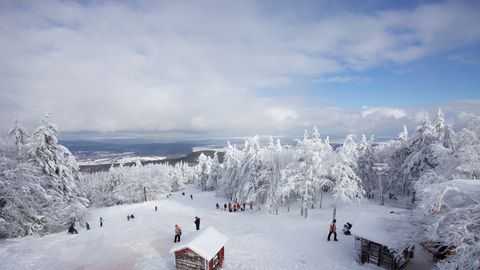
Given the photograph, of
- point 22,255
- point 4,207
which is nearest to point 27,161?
point 4,207

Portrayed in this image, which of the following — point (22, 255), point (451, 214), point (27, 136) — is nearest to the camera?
point (451, 214)

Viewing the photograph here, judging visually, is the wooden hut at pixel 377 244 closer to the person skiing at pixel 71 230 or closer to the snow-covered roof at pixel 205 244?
the snow-covered roof at pixel 205 244

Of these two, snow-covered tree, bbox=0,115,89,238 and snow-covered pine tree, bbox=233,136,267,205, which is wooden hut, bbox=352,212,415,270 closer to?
snow-covered pine tree, bbox=233,136,267,205

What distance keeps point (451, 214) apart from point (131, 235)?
→ 88.4 ft

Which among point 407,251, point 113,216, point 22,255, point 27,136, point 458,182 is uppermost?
point 27,136

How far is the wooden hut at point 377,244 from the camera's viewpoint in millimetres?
16767

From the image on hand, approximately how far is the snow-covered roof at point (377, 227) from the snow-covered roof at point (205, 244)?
9.88m

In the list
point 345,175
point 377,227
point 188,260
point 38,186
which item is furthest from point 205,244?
point 38,186

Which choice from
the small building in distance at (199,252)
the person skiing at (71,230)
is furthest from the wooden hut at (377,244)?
the person skiing at (71,230)

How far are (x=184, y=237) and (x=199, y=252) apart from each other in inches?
391

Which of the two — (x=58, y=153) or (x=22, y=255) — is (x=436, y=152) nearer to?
(x=22, y=255)

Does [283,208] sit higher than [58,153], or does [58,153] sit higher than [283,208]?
[58,153]

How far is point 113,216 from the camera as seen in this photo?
38.5 meters

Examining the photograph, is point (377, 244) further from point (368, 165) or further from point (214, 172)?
point (214, 172)
